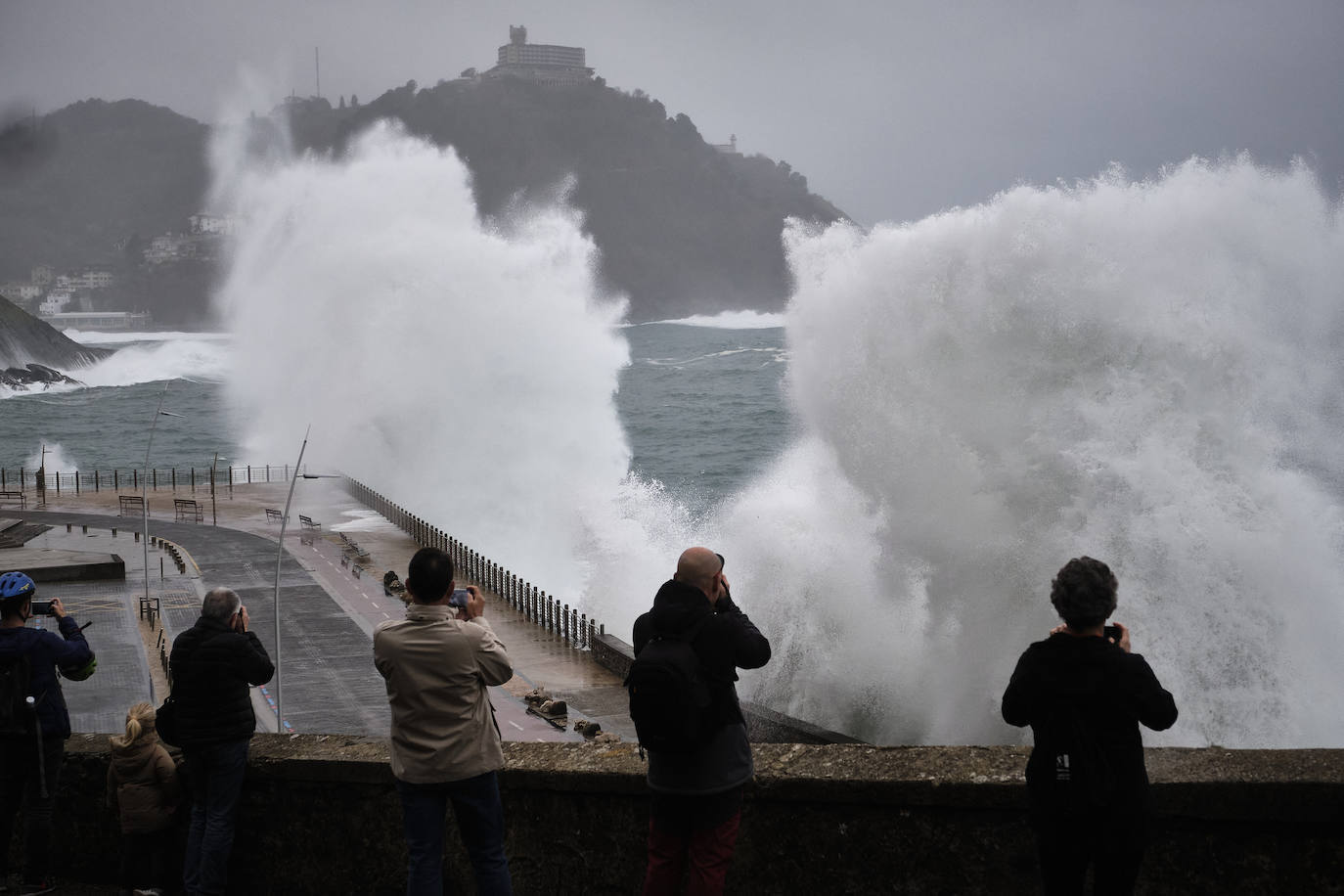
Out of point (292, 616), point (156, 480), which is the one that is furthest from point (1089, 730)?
point (156, 480)

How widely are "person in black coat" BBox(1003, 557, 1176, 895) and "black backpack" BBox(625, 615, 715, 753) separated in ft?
3.11

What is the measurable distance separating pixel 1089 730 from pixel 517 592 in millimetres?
25485

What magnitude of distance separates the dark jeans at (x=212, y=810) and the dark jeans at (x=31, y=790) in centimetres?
69

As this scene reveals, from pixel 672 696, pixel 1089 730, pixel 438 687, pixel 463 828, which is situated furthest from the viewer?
pixel 463 828

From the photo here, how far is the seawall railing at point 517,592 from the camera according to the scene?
24.3 meters

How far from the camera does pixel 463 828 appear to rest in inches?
161

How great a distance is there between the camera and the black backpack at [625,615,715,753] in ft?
12.3

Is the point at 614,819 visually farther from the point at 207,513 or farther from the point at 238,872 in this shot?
the point at 207,513

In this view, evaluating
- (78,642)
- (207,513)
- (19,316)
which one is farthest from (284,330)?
(19,316)

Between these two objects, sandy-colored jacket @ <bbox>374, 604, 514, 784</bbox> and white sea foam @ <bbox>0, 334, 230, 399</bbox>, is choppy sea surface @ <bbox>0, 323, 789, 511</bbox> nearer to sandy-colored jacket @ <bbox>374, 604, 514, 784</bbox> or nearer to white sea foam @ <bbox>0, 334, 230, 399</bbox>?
white sea foam @ <bbox>0, 334, 230, 399</bbox>

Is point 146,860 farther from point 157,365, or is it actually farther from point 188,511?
point 157,365

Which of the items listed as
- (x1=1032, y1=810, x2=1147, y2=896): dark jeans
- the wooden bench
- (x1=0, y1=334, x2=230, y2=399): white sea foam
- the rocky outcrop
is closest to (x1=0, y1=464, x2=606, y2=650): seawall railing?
the wooden bench

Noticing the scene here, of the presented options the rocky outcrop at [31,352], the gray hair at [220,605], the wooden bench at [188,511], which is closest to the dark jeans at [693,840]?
the gray hair at [220,605]

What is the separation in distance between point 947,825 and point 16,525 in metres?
36.8
